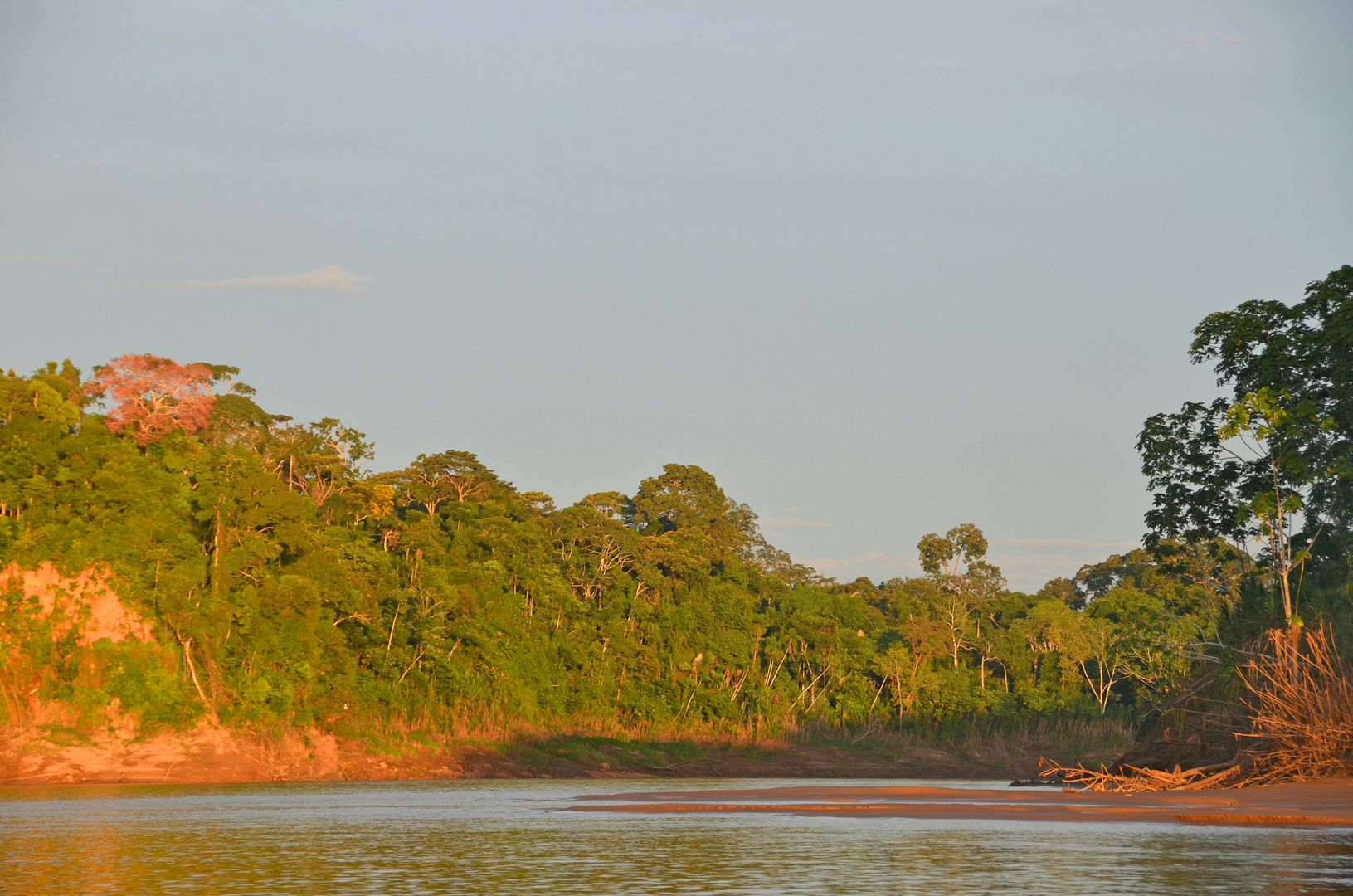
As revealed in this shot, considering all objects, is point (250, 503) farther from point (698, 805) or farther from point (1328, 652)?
point (1328, 652)

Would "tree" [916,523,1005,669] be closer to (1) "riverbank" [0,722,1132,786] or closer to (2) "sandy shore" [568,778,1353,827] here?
(1) "riverbank" [0,722,1132,786]

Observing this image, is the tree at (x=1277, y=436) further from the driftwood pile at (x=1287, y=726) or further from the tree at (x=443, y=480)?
the tree at (x=443, y=480)

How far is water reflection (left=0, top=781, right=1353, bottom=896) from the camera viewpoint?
11.6 metres

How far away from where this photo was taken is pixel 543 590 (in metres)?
55.7

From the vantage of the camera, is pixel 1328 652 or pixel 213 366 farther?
pixel 213 366

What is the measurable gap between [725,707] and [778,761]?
10.9ft

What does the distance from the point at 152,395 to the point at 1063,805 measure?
32388mm

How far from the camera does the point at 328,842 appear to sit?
16.7 m

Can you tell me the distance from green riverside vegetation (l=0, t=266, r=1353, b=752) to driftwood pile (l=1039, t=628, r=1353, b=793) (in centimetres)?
89

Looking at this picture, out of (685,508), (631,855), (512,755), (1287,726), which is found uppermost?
(685,508)

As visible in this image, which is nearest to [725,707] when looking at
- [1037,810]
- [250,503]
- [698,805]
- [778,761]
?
[778,761]

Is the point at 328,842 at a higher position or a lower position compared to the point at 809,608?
lower

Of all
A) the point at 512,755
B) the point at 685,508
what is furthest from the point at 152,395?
the point at 685,508

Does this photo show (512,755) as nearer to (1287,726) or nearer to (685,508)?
(685,508)
